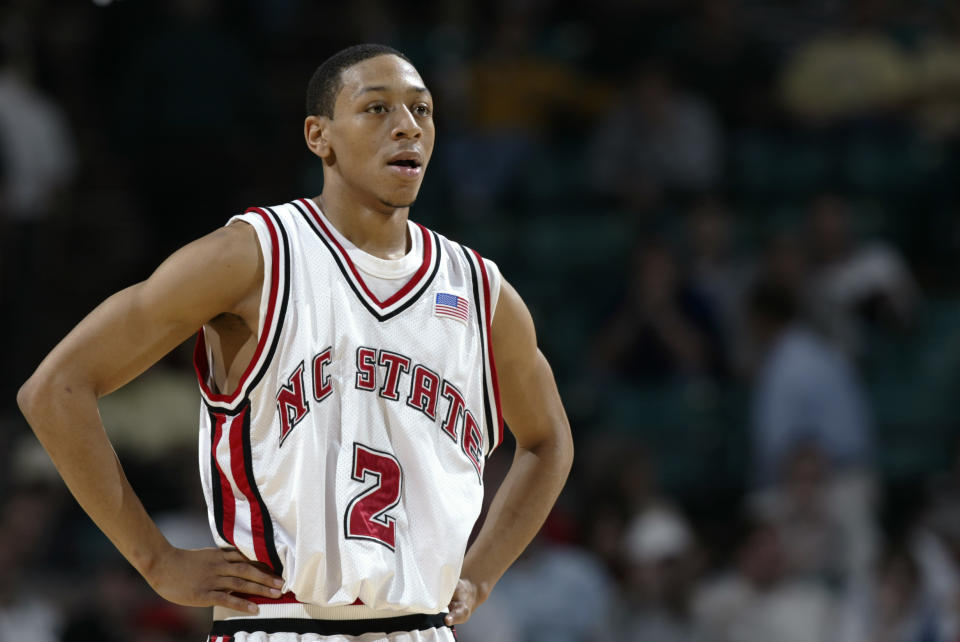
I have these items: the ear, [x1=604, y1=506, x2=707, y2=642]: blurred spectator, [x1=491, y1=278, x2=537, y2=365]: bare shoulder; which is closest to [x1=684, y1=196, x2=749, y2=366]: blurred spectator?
[x1=604, y1=506, x2=707, y2=642]: blurred spectator

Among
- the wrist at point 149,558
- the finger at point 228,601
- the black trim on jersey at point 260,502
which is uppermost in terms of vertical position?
the black trim on jersey at point 260,502

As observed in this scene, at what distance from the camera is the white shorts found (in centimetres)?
330

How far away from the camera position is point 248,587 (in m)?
3.31

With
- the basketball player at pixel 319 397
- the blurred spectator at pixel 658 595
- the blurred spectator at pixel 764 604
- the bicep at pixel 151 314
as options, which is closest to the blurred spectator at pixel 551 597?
the blurred spectator at pixel 658 595

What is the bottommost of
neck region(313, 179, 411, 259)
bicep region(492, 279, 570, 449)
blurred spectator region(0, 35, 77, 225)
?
bicep region(492, 279, 570, 449)

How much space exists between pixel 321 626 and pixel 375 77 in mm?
1248

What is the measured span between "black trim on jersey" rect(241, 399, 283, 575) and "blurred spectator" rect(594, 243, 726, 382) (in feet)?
18.2

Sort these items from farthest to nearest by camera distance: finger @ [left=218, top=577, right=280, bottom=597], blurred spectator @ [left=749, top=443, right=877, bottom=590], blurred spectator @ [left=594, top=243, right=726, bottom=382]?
blurred spectator @ [left=594, top=243, right=726, bottom=382] → blurred spectator @ [left=749, top=443, right=877, bottom=590] → finger @ [left=218, top=577, right=280, bottom=597]

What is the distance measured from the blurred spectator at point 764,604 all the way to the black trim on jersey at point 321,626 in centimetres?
449

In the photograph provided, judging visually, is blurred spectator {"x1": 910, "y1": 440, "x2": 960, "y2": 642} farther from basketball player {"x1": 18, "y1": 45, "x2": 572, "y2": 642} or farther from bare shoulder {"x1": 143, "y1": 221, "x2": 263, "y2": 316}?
bare shoulder {"x1": 143, "y1": 221, "x2": 263, "y2": 316}

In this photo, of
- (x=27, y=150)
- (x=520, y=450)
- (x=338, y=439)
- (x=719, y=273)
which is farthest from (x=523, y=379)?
(x=27, y=150)

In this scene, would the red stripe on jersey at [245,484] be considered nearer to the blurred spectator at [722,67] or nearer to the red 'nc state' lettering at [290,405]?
the red 'nc state' lettering at [290,405]

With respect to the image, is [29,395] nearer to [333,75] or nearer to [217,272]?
[217,272]

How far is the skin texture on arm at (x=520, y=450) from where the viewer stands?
3.75m
